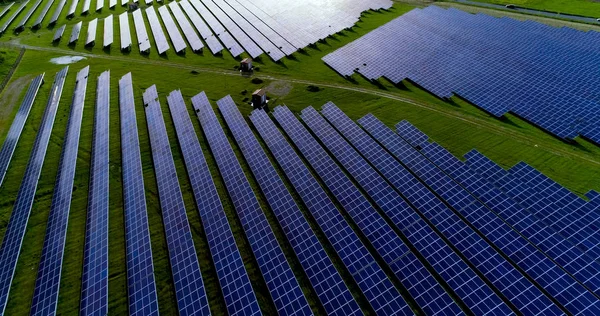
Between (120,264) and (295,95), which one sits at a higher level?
(295,95)

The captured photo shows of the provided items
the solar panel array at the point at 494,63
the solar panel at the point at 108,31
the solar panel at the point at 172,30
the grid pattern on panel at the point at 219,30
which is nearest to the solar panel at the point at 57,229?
the solar panel at the point at 172,30

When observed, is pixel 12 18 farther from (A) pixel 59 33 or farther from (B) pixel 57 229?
(B) pixel 57 229

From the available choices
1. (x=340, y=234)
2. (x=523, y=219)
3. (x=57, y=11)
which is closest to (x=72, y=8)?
(x=57, y=11)

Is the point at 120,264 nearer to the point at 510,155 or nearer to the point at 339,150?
the point at 339,150

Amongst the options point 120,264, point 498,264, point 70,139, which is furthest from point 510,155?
point 70,139

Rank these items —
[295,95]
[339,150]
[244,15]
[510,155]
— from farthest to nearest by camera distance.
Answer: [244,15]
[295,95]
[339,150]
[510,155]

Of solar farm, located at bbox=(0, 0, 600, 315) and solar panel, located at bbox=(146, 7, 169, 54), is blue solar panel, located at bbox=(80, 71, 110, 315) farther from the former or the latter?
solar panel, located at bbox=(146, 7, 169, 54)

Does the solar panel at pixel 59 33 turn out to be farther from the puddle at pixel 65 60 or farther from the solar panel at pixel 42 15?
the puddle at pixel 65 60
